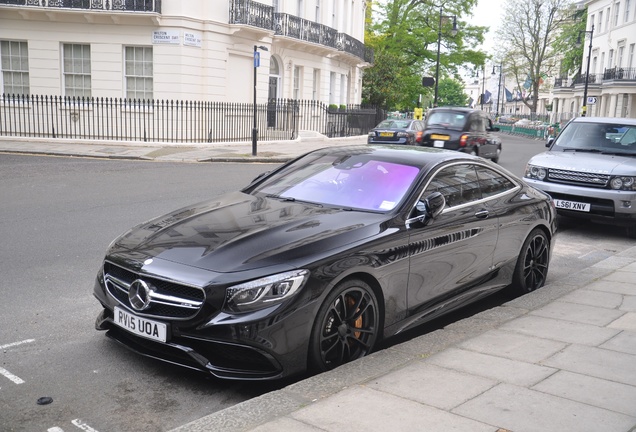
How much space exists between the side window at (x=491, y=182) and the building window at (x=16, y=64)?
74.9 feet

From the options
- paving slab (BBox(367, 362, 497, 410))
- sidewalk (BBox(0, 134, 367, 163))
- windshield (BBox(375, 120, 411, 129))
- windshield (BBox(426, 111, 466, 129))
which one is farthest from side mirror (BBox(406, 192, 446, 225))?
windshield (BBox(375, 120, 411, 129))

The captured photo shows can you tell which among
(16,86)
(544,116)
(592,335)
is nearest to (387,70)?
(16,86)

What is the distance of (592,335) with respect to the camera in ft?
16.5

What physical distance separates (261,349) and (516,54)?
79959mm

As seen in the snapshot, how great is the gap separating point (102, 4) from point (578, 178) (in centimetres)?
1940

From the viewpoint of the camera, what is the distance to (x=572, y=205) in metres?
9.69

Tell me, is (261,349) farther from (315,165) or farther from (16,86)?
(16,86)

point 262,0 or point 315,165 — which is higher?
point 262,0

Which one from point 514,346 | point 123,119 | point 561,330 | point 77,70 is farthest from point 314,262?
point 77,70

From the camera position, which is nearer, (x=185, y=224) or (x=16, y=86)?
(x=185, y=224)

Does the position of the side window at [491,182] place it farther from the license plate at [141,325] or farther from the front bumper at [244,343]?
the license plate at [141,325]

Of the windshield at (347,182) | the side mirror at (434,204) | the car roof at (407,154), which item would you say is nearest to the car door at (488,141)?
the car roof at (407,154)

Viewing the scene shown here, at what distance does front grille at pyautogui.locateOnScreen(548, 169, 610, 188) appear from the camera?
9.49m

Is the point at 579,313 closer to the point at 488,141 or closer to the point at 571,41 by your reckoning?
the point at 488,141
